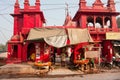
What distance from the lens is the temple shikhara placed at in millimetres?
18672

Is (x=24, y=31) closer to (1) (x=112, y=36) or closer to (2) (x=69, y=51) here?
(2) (x=69, y=51)

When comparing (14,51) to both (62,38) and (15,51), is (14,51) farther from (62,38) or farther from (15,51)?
(62,38)

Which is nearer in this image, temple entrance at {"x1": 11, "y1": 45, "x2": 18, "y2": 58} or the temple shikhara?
the temple shikhara

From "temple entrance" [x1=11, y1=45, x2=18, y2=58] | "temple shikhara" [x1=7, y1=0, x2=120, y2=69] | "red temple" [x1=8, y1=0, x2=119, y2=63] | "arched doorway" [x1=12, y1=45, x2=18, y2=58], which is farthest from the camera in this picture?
"arched doorway" [x1=12, y1=45, x2=18, y2=58]

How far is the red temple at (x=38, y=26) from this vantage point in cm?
2156

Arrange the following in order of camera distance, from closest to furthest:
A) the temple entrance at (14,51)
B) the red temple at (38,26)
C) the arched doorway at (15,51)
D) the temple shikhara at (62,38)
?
the temple shikhara at (62,38)
the red temple at (38,26)
the temple entrance at (14,51)
the arched doorway at (15,51)

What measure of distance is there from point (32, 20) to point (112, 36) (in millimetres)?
10059

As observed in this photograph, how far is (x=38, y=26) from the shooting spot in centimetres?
2419

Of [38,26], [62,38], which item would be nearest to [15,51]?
[38,26]

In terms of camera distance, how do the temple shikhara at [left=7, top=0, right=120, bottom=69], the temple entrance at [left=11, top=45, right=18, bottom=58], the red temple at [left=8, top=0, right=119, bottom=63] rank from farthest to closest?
the temple entrance at [left=11, top=45, right=18, bottom=58] → the red temple at [left=8, top=0, right=119, bottom=63] → the temple shikhara at [left=7, top=0, right=120, bottom=69]

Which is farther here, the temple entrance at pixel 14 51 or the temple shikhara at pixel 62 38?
the temple entrance at pixel 14 51

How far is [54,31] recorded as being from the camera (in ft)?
64.3

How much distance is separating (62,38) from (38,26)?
6.60 metres

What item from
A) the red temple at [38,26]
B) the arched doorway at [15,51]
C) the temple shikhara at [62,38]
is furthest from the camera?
the arched doorway at [15,51]
